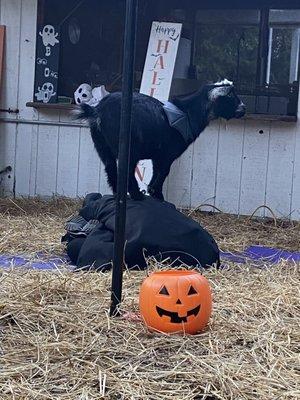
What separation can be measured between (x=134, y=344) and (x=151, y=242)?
1434mm

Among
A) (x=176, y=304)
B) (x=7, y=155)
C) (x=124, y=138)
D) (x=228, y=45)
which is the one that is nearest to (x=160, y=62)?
(x=228, y=45)

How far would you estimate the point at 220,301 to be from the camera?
362cm

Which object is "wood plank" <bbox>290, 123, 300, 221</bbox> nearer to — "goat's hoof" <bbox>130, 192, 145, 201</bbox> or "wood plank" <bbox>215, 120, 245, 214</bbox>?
"wood plank" <bbox>215, 120, 245, 214</bbox>

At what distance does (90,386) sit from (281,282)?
6.08ft

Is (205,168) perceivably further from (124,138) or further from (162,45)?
(124,138)

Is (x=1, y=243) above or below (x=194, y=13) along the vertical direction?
below

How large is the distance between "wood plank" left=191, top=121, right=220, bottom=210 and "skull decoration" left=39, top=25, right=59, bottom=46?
1.85 metres

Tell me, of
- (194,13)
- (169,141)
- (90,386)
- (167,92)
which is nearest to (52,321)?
(90,386)

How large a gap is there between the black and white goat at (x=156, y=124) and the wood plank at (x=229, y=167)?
3.58 ft

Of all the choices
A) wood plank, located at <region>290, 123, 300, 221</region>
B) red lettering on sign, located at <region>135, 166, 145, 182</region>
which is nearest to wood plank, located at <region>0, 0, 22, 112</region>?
red lettering on sign, located at <region>135, 166, 145, 182</region>

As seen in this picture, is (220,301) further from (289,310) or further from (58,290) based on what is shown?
Answer: (58,290)

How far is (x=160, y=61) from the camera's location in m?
7.12

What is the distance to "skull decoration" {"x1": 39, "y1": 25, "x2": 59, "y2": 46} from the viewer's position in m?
7.61

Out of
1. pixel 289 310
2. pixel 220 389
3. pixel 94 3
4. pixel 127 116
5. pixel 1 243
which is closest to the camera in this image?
pixel 220 389
